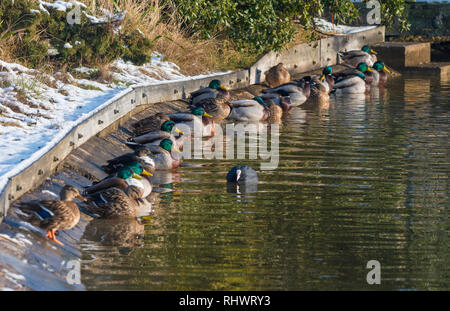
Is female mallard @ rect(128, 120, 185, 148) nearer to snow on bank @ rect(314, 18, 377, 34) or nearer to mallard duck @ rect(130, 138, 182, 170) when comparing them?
mallard duck @ rect(130, 138, 182, 170)

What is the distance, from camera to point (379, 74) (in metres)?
24.1

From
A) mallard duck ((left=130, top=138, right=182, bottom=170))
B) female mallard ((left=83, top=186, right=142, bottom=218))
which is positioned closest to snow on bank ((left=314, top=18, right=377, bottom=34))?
mallard duck ((left=130, top=138, right=182, bottom=170))

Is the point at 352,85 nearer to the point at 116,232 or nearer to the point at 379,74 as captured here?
the point at 379,74

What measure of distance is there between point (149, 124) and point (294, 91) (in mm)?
6094

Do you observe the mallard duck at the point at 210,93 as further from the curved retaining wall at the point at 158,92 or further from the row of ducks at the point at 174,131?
the curved retaining wall at the point at 158,92

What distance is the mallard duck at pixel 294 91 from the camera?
64.5ft

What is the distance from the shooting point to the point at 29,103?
43.1 feet

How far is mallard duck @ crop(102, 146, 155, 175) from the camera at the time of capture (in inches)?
450

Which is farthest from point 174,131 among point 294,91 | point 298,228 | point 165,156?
point 294,91

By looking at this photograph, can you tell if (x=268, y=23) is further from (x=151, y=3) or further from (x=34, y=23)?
(x=34, y=23)

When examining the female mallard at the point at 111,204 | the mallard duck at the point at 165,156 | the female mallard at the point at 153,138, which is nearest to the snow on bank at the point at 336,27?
the female mallard at the point at 153,138

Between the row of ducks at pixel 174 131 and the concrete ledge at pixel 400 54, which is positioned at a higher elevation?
the concrete ledge at pixel 400 54

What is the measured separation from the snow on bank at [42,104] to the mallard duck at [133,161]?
74 centimetres

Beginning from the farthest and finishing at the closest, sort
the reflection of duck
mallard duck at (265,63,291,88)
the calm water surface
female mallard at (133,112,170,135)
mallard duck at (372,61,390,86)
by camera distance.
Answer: mallard duck at (372,61,390,86)
mallard duck at (265,63,291,88)
female mallard at (133,112,170,135)
the reflection of duck
the calm water surface
